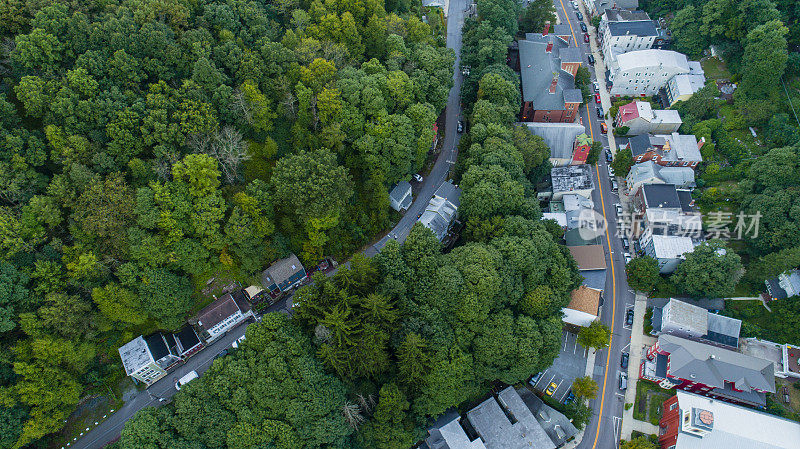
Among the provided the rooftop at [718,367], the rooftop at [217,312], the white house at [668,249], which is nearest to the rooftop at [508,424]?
the rooftop at [718,367]

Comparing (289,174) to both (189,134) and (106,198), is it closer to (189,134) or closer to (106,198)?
(189,134)

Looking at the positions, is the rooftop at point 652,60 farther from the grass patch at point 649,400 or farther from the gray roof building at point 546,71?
the grass patch at point 649,400

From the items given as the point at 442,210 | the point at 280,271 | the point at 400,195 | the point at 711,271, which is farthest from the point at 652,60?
the point at 280,271

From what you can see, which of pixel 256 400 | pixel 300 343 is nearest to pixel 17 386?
pixel 256 400

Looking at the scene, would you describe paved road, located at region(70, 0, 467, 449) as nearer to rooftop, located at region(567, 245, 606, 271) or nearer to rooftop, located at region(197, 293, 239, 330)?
rooftop, located at region(197, 293, 239, 330)

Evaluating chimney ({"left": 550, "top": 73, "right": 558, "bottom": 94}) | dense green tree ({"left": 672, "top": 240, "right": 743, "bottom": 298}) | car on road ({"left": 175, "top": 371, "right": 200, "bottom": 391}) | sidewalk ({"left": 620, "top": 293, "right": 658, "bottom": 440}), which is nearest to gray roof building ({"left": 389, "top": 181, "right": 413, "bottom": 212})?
chimney ({"left": 550, "top": 73, "right": 558, "bottom": 94})
